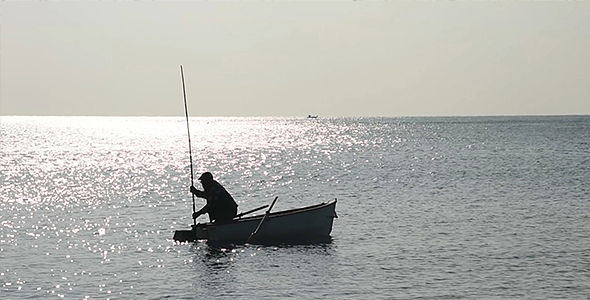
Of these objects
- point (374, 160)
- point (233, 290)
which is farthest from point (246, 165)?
point (233, 290)

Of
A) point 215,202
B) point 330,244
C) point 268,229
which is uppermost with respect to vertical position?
point 215,202

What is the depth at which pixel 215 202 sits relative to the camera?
92.4ft

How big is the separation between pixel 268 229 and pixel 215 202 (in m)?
1.87

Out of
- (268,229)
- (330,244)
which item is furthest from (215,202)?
(330,244)

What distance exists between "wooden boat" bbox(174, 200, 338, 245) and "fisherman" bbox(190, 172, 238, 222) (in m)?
0.37

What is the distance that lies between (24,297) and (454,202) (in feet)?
78.2

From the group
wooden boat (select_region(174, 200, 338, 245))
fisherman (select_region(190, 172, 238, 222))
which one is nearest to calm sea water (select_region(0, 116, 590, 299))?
wooden boat (select_region(174, 200, 338, 245))

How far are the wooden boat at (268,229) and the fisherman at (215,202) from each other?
37 cm

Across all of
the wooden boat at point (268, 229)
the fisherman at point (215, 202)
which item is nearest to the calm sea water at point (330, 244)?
the wooden boat at point (268, 229)

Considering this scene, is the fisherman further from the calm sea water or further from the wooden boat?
the calm sea water

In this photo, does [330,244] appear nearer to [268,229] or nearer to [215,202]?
[268,229]

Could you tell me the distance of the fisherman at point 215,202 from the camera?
28.0 meters

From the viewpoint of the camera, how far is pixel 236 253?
87.7ft

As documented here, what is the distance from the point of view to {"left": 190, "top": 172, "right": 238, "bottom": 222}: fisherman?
27969 millimetres
